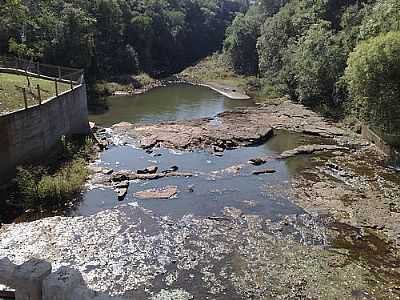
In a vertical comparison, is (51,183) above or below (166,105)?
above

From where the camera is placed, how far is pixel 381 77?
26.1 metres

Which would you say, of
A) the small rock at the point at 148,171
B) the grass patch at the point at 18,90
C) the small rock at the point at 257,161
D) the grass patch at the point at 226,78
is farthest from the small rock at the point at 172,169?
the grass patch at the point at 226,78

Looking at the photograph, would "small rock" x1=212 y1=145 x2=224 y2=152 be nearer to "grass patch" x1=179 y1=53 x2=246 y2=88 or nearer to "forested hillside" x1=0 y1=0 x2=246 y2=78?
"forested hillside" x1=0 y1=0 x2=246 y2=78

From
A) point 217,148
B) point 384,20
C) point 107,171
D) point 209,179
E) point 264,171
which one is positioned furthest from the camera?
point 217,148

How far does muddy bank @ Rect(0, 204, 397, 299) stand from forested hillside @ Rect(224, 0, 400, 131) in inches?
446

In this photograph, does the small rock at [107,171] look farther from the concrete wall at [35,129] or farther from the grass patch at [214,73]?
the grass patch at [214,73]

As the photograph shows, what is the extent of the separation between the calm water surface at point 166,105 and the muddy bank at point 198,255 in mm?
21449

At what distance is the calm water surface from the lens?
136 ft

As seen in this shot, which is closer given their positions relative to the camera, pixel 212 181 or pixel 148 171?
pixel 212 181

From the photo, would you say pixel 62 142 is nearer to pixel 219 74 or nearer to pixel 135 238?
pixel 135 238

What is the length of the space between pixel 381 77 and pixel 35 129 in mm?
20108

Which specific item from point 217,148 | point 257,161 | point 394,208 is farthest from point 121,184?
point 394,208

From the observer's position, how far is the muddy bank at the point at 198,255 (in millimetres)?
14492

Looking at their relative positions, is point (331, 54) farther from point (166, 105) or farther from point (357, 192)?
point (357, 192)
